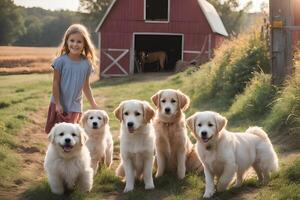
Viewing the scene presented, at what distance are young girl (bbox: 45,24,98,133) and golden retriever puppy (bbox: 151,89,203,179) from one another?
3.84ft

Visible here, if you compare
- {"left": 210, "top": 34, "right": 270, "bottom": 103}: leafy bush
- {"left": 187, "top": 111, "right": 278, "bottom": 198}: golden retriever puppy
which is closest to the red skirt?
{"left": 187, "top": 111, "right": 278, "bottom": 198}: golden retriever puppy

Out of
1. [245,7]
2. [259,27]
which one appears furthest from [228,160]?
[245,7]

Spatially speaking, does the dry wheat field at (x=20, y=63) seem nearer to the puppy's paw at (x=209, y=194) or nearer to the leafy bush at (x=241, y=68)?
the leafy bush at (x=241, y=68)

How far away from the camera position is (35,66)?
2603 cm

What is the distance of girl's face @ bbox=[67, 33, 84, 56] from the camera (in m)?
7.39

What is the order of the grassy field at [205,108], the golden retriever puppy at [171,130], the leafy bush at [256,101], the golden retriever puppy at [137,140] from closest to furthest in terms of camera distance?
the grassy field at [205,108]
the golden retriever puppy at [137,140]
the golden retriever puppy at [171,130]
the leafy bush at [256,101]

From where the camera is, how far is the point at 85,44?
24.9ft

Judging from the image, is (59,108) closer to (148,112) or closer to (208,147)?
(148,112)

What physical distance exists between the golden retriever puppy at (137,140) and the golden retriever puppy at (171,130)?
392 millimetres

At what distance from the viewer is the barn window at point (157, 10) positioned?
100 ft

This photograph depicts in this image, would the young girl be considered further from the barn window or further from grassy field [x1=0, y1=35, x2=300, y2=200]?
the barn window

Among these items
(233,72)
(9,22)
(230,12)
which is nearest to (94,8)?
(230,12)

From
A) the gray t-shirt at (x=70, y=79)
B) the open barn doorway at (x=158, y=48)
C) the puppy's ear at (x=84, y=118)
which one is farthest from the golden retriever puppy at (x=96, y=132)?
the open barn doorway at (x=158, y=48)

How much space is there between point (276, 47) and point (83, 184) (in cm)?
572
